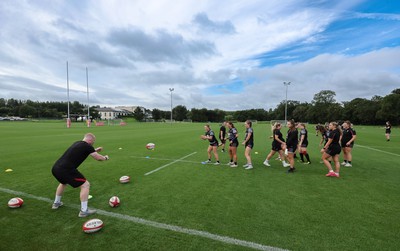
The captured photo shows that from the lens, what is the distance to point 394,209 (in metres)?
5.13

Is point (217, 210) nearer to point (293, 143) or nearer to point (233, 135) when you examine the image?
point (233, 135)

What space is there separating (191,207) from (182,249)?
5.24 feet

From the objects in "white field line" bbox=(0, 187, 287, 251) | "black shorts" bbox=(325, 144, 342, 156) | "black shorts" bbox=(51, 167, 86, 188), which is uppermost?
"black shorts" bbox=(325, 144, 342, 156)

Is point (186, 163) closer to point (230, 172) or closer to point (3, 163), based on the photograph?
point (230, 172)

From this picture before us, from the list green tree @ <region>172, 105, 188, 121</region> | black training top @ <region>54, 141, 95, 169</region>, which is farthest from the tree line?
black training top @ <region>54, 141, 95, 169</region>

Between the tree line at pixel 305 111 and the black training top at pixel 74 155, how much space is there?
1752 inches

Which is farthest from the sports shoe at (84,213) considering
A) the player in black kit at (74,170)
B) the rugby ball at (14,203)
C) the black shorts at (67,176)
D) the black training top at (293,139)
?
the black training top at (293,139)

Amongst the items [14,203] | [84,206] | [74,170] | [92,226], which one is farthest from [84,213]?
[14,203]

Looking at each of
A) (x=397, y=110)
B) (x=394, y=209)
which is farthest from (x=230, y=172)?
(x=397, y=110)

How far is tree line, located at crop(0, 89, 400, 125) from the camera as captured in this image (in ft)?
243

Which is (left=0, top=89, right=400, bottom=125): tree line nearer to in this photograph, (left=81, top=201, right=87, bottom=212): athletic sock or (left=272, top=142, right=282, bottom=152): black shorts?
(left=272, top=142, right=282, bottom=152): black shorts

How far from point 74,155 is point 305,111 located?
430ft

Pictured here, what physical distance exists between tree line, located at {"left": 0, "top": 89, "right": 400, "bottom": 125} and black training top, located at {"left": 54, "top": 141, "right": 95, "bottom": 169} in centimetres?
4450

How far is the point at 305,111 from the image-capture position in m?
119
